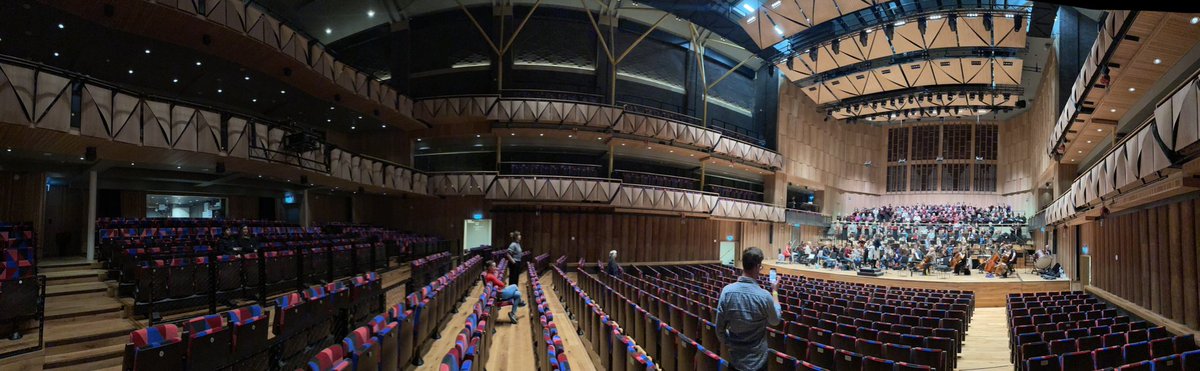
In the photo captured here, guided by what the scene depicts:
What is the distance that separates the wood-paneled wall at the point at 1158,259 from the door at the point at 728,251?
506 inches

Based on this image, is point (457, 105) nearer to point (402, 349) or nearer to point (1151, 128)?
point (402, 349)

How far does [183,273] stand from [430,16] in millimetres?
15695

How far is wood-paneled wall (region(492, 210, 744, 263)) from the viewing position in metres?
19.9

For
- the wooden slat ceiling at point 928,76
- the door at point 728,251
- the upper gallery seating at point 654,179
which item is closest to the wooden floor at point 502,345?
the upper gallery seating at point 654,179

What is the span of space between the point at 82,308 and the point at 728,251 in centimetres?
2149

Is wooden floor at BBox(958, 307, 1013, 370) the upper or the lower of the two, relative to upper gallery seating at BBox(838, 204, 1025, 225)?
lower

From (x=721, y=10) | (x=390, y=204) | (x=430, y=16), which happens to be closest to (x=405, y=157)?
(x=390, y=204)

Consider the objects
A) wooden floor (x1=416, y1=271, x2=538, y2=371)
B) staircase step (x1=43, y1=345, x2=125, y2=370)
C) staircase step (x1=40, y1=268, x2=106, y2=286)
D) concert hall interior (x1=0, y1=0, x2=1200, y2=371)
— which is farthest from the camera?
staircase step (x1=40, y1=268, x2=106, y2=286)

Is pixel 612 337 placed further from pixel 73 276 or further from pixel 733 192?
pixel 733 192

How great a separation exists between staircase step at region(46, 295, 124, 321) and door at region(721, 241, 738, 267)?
20.8 metres

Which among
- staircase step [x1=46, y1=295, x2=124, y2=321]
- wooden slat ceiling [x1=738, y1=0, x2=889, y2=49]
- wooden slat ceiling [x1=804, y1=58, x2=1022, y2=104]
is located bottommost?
staircase step [x1=46, y1=295, x2=124, y2=321]

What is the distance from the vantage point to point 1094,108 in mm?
12219

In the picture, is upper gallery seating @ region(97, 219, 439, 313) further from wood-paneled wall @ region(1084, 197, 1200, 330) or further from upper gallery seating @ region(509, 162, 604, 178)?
wood-paneled wall @ region(1084, 197, 1200, 330)

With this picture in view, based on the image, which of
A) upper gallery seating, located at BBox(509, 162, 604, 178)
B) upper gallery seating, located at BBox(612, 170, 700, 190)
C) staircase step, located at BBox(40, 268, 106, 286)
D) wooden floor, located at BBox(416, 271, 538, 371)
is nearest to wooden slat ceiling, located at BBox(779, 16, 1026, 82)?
upper gallery seating, located at BBox(612, 170, 700, 190)
